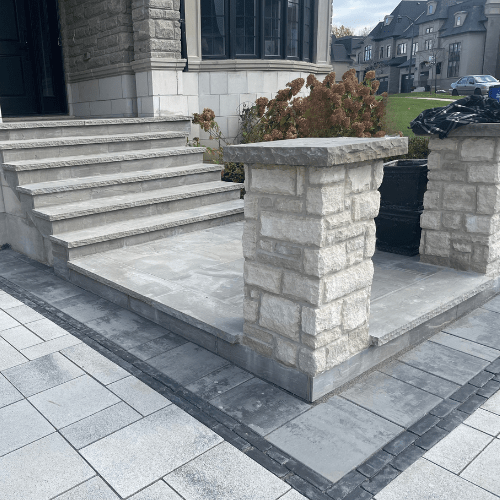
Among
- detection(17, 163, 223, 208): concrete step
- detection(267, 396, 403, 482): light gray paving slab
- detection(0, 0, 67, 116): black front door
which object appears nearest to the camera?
detection(267, 396, 403, 482): light gray paving slab

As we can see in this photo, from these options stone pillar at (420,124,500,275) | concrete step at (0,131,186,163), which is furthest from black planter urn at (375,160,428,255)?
concrete step at (0,131,186,163)

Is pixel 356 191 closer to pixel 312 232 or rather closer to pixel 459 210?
pixel 312 232

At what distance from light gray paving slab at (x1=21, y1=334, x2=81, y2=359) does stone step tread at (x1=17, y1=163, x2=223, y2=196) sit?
2.51 metres

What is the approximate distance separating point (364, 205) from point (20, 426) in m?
2.72

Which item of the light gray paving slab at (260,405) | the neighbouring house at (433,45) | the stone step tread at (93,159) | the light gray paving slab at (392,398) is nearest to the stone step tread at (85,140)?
the stone step tread at (93,159)

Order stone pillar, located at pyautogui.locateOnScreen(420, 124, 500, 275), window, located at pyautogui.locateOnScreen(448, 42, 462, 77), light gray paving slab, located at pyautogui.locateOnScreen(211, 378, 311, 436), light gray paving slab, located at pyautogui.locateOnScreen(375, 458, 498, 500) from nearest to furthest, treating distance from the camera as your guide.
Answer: light gray paving slab, located at pyautogui.locateOnScreen(375, 458, 498, 500) → light gray paving slab, located at pyautogui.locateOnScreen(211, 378, 311, 436) → stone pillar, located at pyautogui.locateOnScreen(420, 124, 500, 275) → window, located at pyautogui.locateOnScreen(448, 42, 462, 77)

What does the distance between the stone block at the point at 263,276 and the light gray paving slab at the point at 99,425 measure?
121 cm

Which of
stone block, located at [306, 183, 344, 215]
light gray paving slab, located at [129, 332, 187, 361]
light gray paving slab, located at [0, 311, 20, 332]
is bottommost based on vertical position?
light gray paving slab, located at [129, 332, 187, 361]

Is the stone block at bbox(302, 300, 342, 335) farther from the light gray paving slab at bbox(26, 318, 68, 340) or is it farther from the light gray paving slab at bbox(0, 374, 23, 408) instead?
the light gray paving slab at bbox(26, 318, 68, 340)

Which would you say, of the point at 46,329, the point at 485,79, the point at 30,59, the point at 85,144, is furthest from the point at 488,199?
the point at 485,79

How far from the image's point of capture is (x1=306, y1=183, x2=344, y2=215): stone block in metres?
2.98

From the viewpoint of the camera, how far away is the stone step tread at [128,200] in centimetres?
606

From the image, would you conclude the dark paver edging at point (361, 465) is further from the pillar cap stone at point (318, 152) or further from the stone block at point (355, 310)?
the pillar cap stone at point (318, 152)

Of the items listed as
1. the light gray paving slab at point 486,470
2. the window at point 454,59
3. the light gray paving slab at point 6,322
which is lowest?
the light gray paving slab at point 486,470
